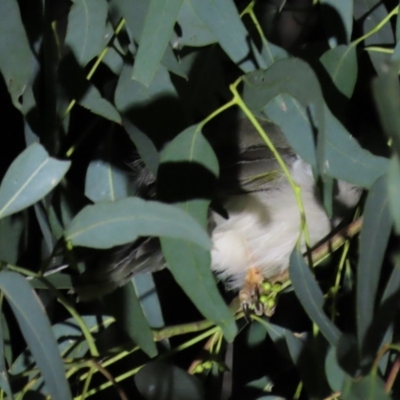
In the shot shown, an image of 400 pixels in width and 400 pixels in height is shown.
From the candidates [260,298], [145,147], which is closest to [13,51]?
[145,147]

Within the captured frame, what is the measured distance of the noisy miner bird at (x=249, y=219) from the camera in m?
1.25

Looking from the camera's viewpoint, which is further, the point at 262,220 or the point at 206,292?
the point at 262,220

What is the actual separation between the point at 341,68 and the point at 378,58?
4cm

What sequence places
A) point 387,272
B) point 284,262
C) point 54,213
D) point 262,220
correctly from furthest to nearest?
point 284,262, point 262,220, point 387,272, point 54,213

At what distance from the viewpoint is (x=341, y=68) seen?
0.94 m

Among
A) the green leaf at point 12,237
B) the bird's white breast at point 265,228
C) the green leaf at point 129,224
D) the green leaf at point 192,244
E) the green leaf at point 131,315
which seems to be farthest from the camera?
the bird's white breast at point 265,228

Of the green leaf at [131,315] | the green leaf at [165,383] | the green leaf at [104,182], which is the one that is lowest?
the green leaf at [165,383]

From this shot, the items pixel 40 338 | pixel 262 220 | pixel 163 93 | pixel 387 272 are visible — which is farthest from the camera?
pixel 262 220

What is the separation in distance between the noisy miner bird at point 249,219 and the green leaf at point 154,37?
345mm

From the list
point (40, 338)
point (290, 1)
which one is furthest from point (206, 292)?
point (290, 1)

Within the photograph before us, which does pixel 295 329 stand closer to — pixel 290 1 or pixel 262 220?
pixel 262 220

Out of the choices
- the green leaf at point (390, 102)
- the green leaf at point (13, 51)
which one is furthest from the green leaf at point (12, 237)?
the green leaf at point (390, 102)

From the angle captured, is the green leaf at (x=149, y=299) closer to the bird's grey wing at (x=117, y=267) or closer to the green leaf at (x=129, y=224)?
the bird's grey wing at (x=117, y=267)

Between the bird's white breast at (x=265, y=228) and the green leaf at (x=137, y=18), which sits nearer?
the green leaf at (x=137, y=18)
